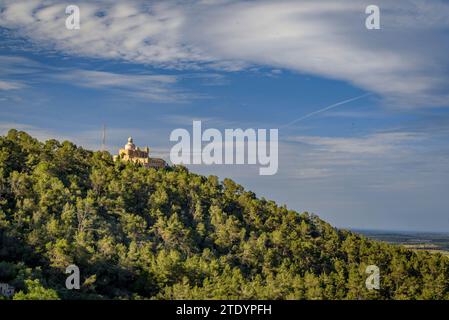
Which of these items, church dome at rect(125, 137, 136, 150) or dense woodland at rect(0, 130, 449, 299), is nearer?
dense woodland at rect(0, 130, 449, 299)

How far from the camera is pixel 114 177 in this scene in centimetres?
5412

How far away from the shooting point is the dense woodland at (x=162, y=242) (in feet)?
112

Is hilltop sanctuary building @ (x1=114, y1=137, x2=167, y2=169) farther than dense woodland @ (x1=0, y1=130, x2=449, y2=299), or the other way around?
hilltop sanctuary building @ (x1=114, y1=137, x2=167, y2=169)

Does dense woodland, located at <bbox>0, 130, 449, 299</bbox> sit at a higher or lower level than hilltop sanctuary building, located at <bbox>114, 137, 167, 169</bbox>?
lower

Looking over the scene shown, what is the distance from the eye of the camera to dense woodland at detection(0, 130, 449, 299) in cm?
3403

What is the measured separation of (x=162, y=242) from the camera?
147ft

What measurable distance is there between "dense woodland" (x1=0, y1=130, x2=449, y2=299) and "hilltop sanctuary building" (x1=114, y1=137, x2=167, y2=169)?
7083 millimetres

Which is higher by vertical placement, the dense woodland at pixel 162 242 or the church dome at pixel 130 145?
the church dome at pixel 130 145

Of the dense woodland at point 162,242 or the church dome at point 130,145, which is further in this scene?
the church dome at point 130,145

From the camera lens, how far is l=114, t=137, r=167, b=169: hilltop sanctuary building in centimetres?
6988

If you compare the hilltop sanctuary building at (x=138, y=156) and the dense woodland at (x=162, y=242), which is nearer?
the dense woodland at (x=162, y=242)

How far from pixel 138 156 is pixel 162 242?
28.0 m

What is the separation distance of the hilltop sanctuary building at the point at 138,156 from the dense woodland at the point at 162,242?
7083mm

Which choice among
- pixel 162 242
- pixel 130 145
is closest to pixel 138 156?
pixel 130 145
